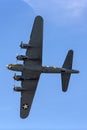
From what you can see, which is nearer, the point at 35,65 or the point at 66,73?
the point at 35,65

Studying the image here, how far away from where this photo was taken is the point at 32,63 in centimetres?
7850

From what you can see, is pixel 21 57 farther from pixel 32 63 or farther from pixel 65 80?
pixel 65 80

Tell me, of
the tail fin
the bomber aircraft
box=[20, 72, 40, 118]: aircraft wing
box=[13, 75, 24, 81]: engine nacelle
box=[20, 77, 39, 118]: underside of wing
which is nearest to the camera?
the bomber aircraft

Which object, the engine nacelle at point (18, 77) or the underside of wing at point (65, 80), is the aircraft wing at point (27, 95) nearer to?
the engine nacelle at point (18, 77)

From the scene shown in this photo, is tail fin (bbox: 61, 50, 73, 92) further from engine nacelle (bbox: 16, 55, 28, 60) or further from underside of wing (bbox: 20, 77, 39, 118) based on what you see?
engine nacelle (bbox: 16, 55, 28, 60)

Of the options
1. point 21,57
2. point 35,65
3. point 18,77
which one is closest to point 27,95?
point 18,77

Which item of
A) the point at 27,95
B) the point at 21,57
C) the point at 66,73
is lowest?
the point at 27,95

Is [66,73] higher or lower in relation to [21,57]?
lower

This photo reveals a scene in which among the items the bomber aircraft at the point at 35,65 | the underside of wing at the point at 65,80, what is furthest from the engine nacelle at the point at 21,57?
the underside of wing at the point at 65,80

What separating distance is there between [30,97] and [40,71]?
272 inches

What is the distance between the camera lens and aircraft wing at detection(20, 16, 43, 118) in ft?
251

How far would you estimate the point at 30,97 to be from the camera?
83125 millimetres

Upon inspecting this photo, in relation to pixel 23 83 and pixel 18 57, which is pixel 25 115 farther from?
pixel 18 57

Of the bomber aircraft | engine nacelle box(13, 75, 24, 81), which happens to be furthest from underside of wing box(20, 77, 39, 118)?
engine nacelle box(13, 75, 24, 81)
